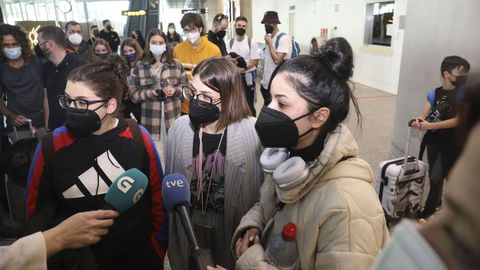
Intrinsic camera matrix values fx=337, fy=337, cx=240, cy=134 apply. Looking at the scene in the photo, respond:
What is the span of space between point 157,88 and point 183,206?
2.68 metres

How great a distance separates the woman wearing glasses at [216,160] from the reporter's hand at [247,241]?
1.18ft

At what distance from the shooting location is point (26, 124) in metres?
3.61

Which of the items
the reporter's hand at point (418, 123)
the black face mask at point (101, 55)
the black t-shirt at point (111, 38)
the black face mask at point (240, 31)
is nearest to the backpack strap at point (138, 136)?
the reporter's hand at point (418, 123)

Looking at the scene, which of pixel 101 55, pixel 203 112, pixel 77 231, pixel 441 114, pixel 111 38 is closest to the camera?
pixel 77 231

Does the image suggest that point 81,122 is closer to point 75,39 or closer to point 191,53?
point 191,53

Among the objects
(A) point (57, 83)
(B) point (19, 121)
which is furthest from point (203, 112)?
(B) point (19, 121)

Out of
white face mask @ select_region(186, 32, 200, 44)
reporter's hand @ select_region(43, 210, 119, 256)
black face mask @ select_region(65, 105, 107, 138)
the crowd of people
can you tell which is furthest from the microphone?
white face mask @ select_region(186, 32, 200, 44)

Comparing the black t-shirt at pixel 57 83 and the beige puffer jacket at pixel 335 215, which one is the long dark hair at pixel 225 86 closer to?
the beige puffer jacket at pixel 335 215

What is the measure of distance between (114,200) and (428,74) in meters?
4.15

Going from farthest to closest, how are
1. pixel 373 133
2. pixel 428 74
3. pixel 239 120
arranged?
pixel 373 133 < pixel 428 74 < pixel 239 120

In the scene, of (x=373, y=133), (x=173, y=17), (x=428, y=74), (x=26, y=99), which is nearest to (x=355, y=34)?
(x=373, y=133)

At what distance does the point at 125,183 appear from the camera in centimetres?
129

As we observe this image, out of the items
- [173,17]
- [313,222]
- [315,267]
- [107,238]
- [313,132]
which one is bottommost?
[107,238]

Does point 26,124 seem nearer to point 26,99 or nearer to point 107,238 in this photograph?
point 26,99
